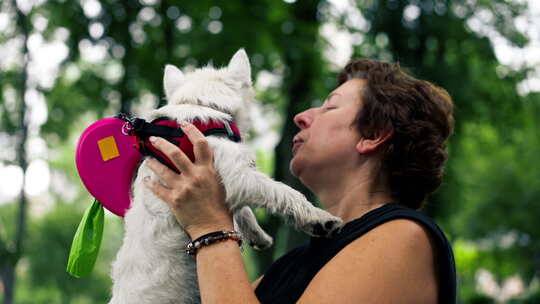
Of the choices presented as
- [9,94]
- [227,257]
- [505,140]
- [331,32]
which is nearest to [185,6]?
[331,32]

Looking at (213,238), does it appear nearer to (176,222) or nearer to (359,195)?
(176,222)

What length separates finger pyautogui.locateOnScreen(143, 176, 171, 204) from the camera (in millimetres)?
2518

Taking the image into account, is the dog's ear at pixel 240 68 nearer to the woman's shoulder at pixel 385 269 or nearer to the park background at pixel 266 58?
the woman's shoulder at pixel 385 269

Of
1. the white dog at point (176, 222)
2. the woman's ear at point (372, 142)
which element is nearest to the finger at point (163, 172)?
the white dog at point (176, 222)

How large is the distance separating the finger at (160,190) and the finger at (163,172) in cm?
3

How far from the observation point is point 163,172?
2.57 meters

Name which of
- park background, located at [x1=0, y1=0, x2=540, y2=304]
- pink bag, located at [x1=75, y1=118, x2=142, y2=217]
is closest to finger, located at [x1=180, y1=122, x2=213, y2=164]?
pink bag, located at [x1=75, y1=118, x2=142, y2=217]

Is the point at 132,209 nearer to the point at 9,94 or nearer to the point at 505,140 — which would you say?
the point at 9,94

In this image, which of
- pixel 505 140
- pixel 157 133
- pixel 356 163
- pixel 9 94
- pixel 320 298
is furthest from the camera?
pixel 505 140

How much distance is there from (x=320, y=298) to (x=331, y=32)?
38.1 feet

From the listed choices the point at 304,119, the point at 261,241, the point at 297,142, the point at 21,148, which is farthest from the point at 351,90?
the point at 21,148

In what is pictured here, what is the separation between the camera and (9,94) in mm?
12812

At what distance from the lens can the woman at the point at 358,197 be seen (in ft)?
7.09

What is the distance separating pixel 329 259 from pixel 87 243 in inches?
53.5
